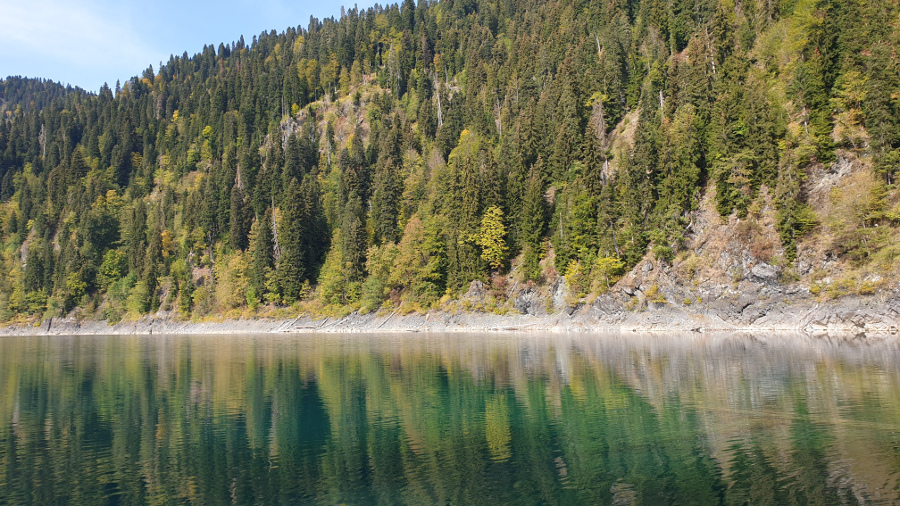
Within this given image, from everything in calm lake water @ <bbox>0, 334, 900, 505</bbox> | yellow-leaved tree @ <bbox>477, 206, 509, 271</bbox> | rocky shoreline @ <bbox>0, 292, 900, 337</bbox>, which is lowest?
calm lake water @ <bbox>0, 334, 900, 505</bbox>

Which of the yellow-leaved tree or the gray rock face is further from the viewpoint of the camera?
the yellow-leaved tree

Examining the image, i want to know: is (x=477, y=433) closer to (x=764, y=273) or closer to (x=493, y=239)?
(x=764, y=273)

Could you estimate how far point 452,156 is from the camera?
357 feet

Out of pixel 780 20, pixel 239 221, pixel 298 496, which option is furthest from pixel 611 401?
pixel 239 221

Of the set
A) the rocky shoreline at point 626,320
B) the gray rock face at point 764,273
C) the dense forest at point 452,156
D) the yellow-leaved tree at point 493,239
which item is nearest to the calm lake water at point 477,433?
the rocky shoreline at point 626,320

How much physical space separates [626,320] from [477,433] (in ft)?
162

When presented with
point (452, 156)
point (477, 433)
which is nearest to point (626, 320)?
point (477, 433)

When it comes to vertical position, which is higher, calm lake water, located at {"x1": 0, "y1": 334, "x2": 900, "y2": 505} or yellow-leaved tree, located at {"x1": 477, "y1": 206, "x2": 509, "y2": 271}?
yellow-leaved tree, located at {"x1": 477, "y1": 206, "x2": 509, "y2": 271}

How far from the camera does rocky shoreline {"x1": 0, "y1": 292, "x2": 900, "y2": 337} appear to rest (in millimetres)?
48875

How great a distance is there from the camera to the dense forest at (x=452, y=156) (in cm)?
6228

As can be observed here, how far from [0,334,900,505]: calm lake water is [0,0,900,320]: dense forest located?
3140 cm

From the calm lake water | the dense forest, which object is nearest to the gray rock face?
the dense forest

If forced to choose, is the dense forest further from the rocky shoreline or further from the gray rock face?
the rocky shoreline

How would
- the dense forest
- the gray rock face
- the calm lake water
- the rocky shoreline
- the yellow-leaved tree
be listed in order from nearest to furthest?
the calm lake water, the rocky shoreline, the gray rock face, the dense forest, the yellow-leaved tree
